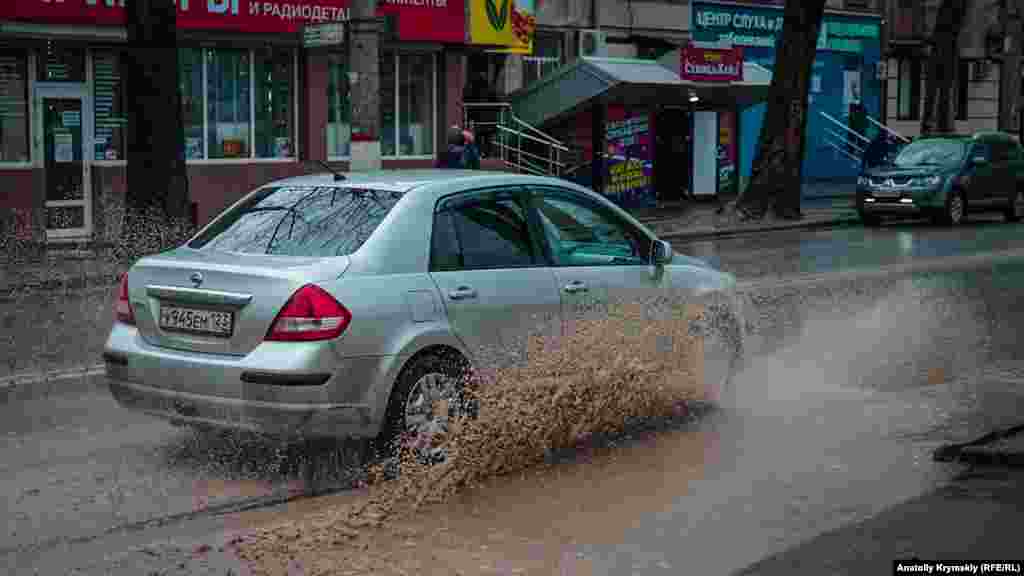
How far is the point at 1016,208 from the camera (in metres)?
29.4

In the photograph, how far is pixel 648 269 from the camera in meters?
8.78

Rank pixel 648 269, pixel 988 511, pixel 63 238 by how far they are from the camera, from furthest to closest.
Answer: pixel 63 238 → pixel 648 269 → pixel 988 511

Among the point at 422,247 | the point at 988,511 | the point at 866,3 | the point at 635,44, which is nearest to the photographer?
the point at 988,511

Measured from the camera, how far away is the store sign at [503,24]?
27812 millimetres

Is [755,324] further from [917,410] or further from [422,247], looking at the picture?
[422,247]

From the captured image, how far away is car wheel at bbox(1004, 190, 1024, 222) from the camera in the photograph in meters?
29.3

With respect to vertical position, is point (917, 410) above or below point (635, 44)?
below

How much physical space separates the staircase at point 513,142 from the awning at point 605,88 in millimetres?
383

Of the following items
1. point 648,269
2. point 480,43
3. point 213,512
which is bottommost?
point 213,512

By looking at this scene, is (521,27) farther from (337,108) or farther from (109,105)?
(109,105)

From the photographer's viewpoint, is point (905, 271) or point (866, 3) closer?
point (905, 271)

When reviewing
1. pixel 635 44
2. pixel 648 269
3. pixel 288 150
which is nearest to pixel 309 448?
pixel 648 269

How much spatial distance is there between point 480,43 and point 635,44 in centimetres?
676

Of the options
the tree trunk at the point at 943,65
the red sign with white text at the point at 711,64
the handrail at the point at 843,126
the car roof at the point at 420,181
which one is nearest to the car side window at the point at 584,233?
the car roof at the point at 420,181
